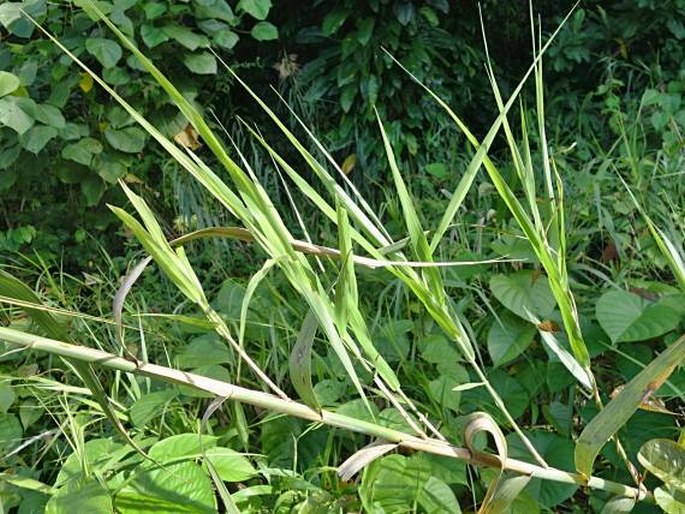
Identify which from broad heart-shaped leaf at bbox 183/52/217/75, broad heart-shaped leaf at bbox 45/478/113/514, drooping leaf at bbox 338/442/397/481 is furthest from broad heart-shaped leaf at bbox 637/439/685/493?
broad heart-shaped leaf at bbox 183/52/217/75

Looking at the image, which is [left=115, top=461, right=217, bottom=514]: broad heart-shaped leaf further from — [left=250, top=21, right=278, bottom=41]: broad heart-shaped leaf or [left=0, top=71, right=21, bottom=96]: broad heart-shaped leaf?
[left=250, top=21, right=278, bottom=41]: broad heart-shaped leaf

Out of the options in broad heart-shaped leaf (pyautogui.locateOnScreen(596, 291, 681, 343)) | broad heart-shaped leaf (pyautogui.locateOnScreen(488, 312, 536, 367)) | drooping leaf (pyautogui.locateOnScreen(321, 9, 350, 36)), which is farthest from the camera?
drooping leaf (pyautogui.locateOnScreen(321, 9, 350, 36))

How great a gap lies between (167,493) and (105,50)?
1.73 metres

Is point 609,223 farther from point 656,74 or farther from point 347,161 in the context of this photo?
point 656,74

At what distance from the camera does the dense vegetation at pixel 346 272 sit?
92 centimetres

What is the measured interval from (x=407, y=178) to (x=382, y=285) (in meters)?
1.05

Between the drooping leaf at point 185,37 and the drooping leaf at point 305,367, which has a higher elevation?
the drooping leaf at point 305,367

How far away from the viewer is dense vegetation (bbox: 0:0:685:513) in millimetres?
917

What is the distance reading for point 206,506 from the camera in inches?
44.7

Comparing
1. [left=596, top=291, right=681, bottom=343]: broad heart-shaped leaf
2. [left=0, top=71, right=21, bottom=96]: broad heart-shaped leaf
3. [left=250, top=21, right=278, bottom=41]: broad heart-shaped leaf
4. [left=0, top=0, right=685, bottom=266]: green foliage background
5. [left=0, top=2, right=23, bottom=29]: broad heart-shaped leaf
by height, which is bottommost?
[left=0, top=0, right=685, bottom=266]: green foliage background

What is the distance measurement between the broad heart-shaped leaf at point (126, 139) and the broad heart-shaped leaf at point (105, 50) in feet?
0.94

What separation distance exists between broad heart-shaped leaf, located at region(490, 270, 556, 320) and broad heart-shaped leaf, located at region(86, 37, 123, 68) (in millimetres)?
1492

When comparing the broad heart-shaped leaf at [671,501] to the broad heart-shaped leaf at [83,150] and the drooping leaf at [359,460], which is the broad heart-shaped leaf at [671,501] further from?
the broad heart-shaped leaf at [83,150]

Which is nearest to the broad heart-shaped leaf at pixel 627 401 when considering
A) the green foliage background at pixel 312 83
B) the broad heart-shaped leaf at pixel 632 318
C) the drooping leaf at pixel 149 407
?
the broad heart-shaped leaf at pixel 632 318
